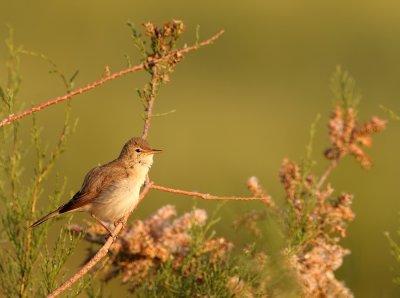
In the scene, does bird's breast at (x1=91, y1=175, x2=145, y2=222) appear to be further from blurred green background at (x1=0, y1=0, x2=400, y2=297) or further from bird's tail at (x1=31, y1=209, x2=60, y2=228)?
blurred green background at (x1=0, y1=0, x2=400, y2=297)

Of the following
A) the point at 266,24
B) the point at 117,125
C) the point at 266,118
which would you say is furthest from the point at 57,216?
the point at 266,24

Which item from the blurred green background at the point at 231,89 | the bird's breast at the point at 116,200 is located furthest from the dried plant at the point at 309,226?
the blurred green background at the point at 231,89

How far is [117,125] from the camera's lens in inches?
809

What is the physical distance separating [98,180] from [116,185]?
0.40 feet

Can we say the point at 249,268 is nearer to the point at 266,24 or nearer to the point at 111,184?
the point at 111,184

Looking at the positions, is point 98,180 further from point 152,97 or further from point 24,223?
point 152,97

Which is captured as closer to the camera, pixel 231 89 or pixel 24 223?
pixel 24 223

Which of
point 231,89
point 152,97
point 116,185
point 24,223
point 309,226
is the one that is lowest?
point 309,226

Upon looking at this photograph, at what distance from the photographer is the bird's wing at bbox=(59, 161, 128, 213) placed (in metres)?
5.86

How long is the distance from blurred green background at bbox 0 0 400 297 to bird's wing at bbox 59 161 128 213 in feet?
14.2

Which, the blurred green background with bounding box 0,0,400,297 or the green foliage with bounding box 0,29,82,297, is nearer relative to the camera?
the green foliage with bounding box 0,29,82,297

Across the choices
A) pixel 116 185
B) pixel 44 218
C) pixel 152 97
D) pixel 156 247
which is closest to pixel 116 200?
pixel 116 185

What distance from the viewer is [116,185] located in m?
5.96

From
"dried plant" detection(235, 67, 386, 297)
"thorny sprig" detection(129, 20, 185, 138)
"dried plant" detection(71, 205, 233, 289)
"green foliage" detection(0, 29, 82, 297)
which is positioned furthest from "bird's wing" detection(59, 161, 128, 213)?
"thorny sprig" detection(129, 20, 185, 138)
